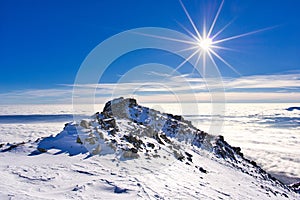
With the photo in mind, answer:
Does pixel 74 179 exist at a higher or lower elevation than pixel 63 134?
lower

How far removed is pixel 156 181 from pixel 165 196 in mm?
3027

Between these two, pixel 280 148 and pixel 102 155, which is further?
pixel 280 148

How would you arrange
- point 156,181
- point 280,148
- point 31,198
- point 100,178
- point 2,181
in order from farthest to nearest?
point 280,148
point 156,181
point 100,178
point 2,181
point 31,198

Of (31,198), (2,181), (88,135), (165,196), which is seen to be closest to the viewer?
(31,198)

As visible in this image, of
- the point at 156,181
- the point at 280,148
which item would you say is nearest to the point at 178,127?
the point at 156,181

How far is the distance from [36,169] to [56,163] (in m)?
2.00

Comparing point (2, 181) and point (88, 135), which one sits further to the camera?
point (88, 135)

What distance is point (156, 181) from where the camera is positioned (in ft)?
63.1

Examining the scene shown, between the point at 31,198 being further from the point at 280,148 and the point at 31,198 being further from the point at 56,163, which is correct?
the point at 280,148

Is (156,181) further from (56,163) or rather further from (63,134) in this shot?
(63,134)

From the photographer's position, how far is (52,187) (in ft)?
50.5

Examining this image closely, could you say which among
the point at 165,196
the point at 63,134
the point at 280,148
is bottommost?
the point at 280,148

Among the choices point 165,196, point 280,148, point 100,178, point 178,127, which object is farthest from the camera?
point 280,148

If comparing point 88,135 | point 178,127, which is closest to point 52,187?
point 88,135
